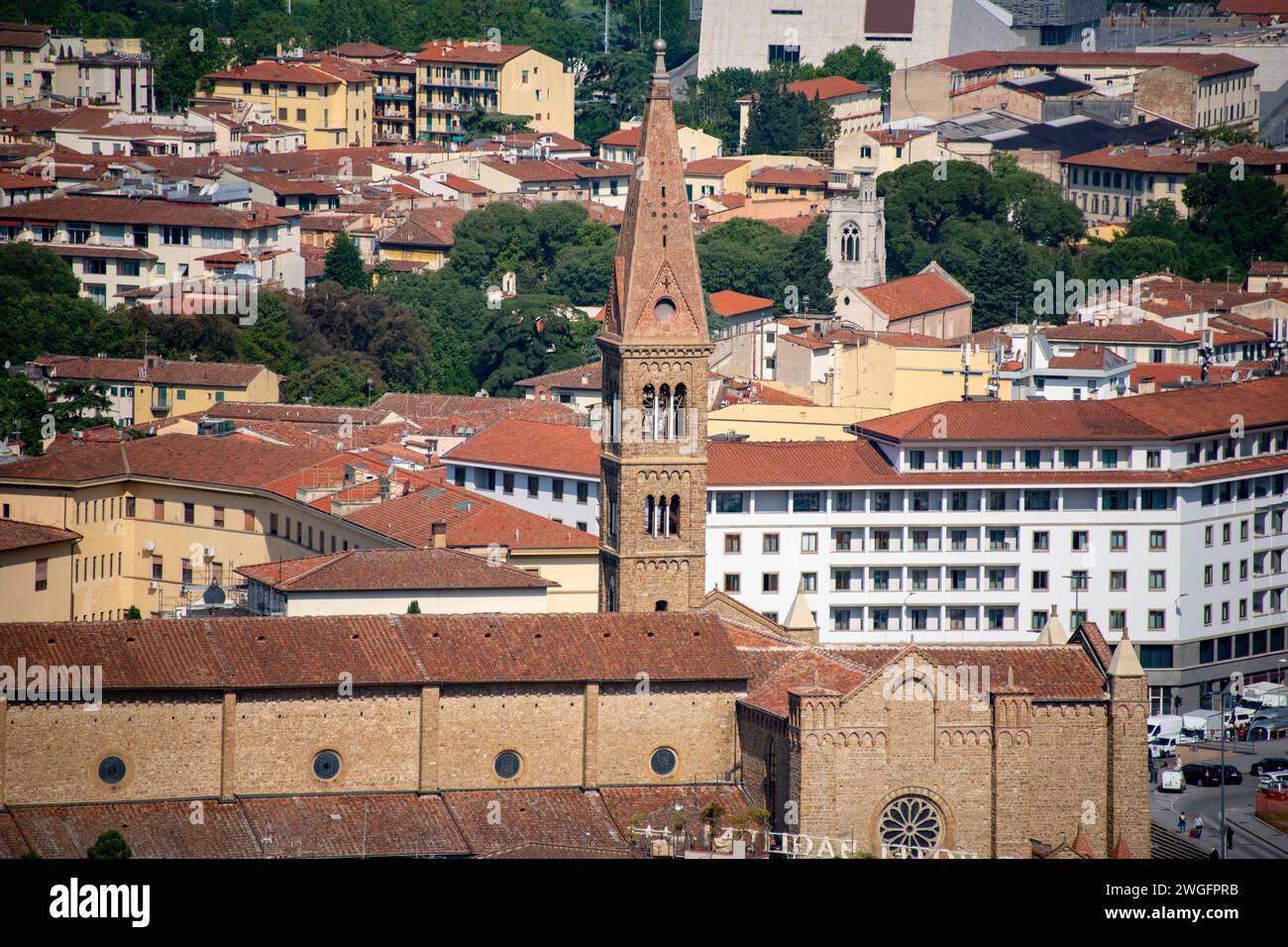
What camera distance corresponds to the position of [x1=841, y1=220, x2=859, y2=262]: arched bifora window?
14812cm

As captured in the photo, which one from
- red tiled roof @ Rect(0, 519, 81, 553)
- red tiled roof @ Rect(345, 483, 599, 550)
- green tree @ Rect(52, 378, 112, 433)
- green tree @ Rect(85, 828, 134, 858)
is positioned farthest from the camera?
green tree @ Rect(52, 378, 112, 433)

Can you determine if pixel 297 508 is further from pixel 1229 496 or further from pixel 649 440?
pixel 1229 496

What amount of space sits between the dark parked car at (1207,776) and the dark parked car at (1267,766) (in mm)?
771

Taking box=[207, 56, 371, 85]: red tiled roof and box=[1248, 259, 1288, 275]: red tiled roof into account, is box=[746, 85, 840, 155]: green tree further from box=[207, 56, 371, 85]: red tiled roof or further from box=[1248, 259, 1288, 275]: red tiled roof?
box=[1248, 259, 1288, 275]: red tiled roof

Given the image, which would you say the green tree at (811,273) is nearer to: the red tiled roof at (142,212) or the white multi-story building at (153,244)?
the white multi-story building at (153,244)

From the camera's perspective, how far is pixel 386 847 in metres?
46.3

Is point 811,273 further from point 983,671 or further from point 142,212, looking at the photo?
point 983,671

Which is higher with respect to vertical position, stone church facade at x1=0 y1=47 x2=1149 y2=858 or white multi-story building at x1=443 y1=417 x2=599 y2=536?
stone church facade at x1=0 y1=47 x2=1149 y2=858

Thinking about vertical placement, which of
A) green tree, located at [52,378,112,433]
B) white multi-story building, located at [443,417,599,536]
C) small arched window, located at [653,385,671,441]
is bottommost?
green tree, located at [52,378,112,433]

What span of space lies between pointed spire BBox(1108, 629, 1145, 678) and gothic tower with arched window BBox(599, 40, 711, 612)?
1065 cm

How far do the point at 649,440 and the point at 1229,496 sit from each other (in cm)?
3751

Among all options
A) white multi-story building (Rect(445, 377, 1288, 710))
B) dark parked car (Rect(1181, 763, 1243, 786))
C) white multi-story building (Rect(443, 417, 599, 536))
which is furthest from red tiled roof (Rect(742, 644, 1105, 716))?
white multi-story building (Rect(443, 417, 599, 536))
